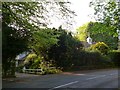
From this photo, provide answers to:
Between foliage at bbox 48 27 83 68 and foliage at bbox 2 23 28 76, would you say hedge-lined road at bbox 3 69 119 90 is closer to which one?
foliage at bbox 2 23 28 76

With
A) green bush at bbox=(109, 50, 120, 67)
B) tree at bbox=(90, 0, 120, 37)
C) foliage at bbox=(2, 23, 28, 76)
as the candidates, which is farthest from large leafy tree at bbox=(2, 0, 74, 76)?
green bush at bbox=(109, 50, 120, 67)

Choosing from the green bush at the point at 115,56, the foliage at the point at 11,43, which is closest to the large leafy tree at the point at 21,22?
the foliage at the point at 11,43

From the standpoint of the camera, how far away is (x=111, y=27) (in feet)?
48.1

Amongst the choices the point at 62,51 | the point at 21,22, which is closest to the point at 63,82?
the point at 21,22

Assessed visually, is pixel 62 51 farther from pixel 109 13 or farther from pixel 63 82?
pixel 109 13

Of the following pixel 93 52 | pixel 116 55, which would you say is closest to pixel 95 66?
pixel 93 52

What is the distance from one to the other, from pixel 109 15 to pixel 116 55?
4052 centimetres

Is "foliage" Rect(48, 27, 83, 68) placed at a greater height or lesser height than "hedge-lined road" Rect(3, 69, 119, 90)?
greater

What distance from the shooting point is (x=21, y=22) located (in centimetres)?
2423

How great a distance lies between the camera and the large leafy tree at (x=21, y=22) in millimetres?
22819

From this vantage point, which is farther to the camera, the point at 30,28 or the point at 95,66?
the point at 95,66

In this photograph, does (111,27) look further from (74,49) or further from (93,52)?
(93,52)

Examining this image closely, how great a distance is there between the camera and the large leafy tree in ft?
74.9

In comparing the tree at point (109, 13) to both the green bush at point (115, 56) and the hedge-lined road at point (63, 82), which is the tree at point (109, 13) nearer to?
the hedge-lined road at point (63, 82)
